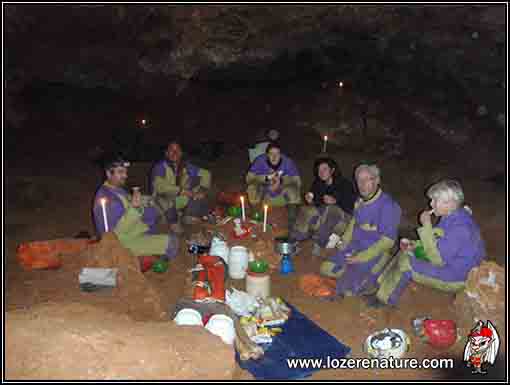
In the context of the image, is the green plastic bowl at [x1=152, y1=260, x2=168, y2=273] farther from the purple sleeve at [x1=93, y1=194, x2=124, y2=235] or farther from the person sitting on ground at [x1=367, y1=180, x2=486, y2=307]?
the person sitting on ground at [x1=367, y1=180, x2=486, y2=307]

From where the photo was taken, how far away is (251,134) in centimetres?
1517

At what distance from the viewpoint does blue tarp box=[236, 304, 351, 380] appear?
4316 millimetres

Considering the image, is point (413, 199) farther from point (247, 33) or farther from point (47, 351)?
point (47, 351)

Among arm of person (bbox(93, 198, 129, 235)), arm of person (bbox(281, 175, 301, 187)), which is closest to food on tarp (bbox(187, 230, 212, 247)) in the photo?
arm of person (bbox(93, 198, 129, 235))

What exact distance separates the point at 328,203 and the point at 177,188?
2576 millimetres

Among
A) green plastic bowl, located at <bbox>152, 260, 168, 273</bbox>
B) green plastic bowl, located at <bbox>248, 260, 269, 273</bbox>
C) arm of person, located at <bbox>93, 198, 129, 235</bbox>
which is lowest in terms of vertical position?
green plastic bowl, located at <bbox>152, 260, 168, 273</bbox>

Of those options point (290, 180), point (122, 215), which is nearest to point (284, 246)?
point (290, 180)

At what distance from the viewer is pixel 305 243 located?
7.46 m

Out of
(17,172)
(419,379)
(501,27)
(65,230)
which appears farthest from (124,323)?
(17,172)

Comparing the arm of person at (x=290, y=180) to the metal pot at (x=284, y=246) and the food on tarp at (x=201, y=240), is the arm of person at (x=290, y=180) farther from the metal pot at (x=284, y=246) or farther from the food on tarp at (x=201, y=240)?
the food on tarp at (x=201, y=240)

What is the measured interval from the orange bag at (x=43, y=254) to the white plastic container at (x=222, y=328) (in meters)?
3.06

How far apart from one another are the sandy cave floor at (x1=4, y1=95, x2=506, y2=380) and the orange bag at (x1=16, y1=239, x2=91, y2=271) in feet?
0.51

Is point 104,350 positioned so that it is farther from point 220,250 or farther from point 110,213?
point 220,250

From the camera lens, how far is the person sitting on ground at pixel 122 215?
19.2 feet
